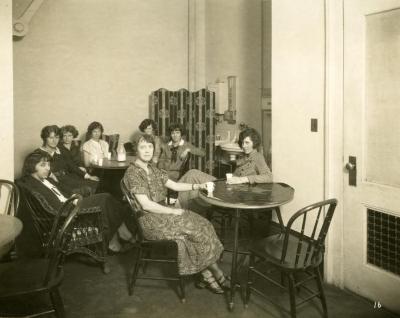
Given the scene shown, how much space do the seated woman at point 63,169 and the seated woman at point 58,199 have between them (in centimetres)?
62

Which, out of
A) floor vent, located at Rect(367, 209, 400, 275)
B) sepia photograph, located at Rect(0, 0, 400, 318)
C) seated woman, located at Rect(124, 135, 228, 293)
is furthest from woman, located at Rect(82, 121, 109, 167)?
floor vent, located at Rect(367, 209, 400, 275)

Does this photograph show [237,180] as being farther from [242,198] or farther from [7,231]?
[7,231]

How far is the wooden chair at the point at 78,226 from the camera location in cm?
325

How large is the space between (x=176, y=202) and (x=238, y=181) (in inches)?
26.3

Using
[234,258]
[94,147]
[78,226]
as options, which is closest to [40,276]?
[78,226]

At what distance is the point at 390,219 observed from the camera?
284cm

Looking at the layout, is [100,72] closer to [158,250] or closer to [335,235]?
[158,250]

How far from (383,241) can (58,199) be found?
2453mm

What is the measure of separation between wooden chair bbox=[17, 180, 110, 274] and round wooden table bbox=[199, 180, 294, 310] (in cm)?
97

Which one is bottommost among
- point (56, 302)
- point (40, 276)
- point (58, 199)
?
point (56, 302)

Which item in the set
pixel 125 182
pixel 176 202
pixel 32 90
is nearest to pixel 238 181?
pixel 176 202

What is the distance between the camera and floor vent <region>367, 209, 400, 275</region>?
2.83m

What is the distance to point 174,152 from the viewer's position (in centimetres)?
525

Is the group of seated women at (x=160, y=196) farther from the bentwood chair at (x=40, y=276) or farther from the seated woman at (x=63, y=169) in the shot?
the bentwood chair at (x=40, y=276)
